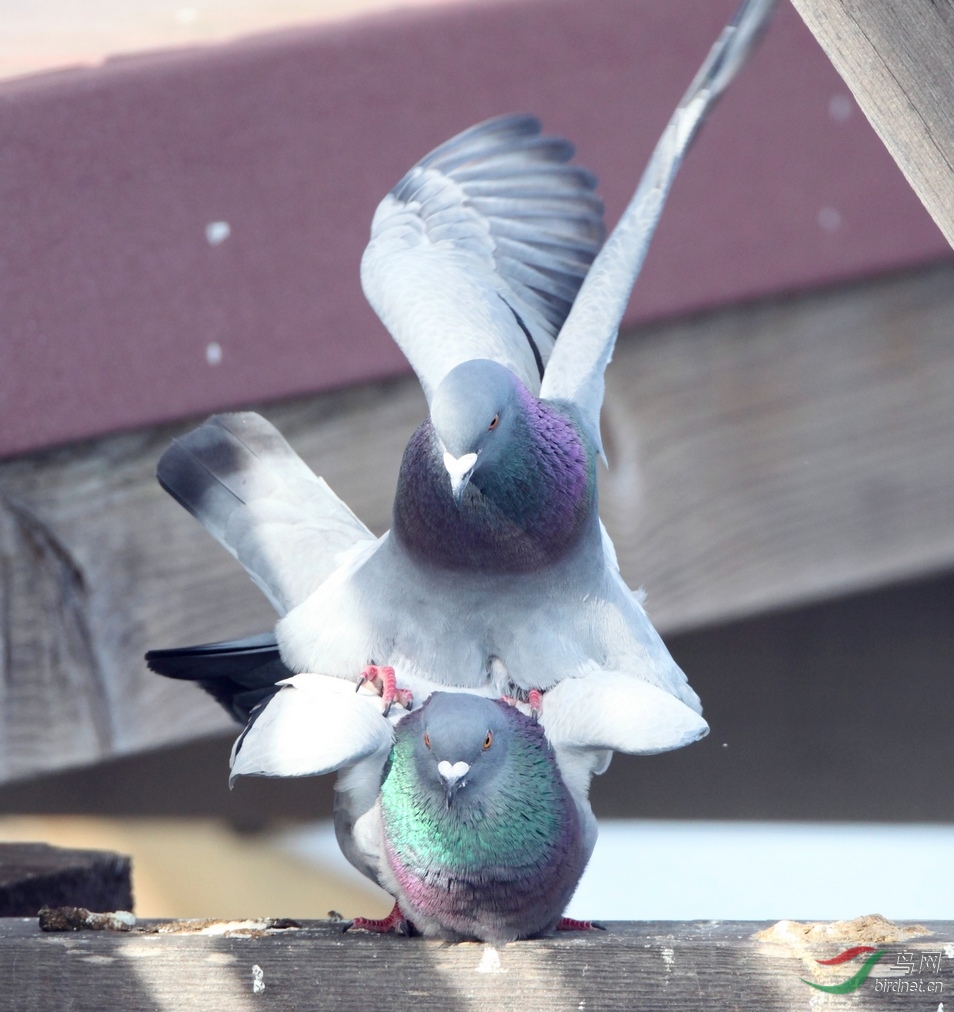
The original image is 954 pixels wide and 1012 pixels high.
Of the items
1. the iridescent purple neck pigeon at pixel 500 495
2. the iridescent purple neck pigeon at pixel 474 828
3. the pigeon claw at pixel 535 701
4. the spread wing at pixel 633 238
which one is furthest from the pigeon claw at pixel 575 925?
the spread wing at pixel 633 238

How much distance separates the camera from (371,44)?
2.19 meters

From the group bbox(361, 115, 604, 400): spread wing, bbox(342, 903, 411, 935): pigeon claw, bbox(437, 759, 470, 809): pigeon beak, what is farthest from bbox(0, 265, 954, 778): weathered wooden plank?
Result: bbox(437, 759, 470, 809): pigeon beak

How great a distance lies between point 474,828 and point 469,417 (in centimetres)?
49

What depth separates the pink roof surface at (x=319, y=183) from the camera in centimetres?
209

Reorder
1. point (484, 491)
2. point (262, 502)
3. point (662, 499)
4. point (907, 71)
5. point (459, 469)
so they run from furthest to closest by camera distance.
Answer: point (662, 499) < point (262, 502) < point (484, 491) < point (459, 469) < point (907, 71)

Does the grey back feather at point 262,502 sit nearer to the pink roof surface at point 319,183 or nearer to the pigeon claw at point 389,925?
the pink roof surface at point 319,183

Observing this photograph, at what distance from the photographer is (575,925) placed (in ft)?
5.63

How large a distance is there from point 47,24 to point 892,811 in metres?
2.65

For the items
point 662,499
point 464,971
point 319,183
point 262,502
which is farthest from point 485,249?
point 464,971

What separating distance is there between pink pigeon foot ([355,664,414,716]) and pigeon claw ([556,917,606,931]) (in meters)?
0.34

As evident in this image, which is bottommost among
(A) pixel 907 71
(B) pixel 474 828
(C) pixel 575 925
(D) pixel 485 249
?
(C) pixel 575 925

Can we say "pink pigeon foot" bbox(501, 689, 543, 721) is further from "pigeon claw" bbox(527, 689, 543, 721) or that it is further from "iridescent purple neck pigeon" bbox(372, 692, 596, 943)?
"iridescent purple neck pigeon" bbox(372, 692, 596, 943)

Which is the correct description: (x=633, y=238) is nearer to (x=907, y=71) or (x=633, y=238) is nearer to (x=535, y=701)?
(x=535, y=701)

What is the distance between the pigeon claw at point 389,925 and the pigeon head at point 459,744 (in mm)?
222
